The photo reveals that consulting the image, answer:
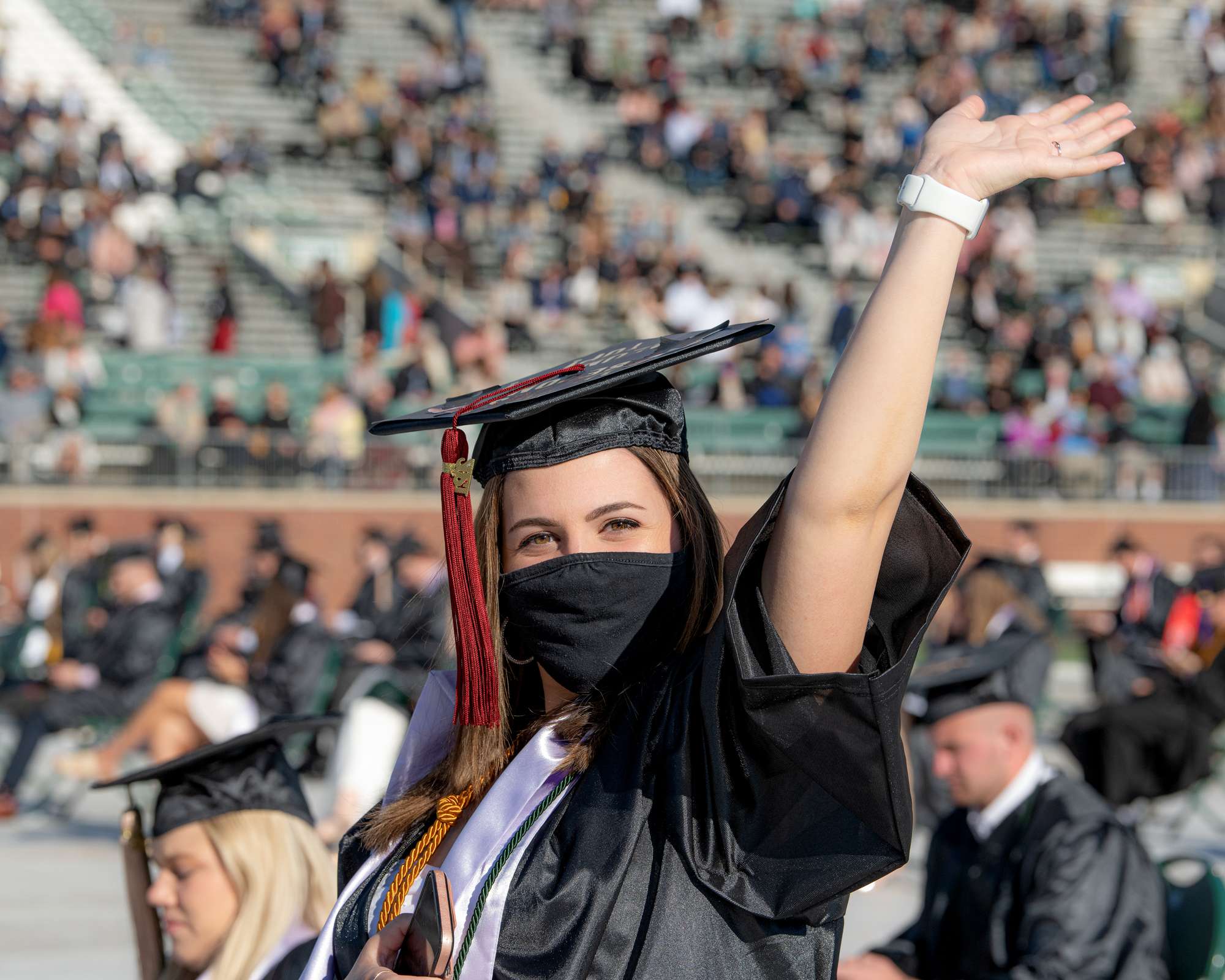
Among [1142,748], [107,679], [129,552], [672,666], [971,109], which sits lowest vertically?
[1142,748]

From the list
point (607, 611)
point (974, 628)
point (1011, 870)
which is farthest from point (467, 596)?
point (974, 628)

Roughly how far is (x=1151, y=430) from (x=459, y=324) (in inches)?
317

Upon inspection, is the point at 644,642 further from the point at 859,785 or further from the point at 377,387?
the point at 377,387

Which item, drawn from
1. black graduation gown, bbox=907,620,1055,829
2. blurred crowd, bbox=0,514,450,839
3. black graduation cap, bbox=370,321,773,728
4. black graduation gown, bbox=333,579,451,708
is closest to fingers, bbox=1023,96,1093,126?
black graduation cap, bbox=370,321,773,728

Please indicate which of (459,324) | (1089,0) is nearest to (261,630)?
(459,324)

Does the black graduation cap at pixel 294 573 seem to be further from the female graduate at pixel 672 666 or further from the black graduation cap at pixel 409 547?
the female graduate at pixel 672 666

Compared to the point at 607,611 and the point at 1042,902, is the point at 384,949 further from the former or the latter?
the point at 1042,902

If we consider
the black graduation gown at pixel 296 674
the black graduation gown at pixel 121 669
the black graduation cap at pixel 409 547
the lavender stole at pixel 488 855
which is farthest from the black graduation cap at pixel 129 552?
the lavender stole at pixel 488 855

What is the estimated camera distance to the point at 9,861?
914 centimetres

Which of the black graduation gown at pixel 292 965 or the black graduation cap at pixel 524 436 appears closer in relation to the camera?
the black graduation cap at pixel 524 436

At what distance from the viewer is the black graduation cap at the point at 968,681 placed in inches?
191

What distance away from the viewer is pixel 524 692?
7.36 feet

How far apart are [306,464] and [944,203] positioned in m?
15.8

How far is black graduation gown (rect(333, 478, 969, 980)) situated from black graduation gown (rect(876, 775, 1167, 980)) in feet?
7.80
